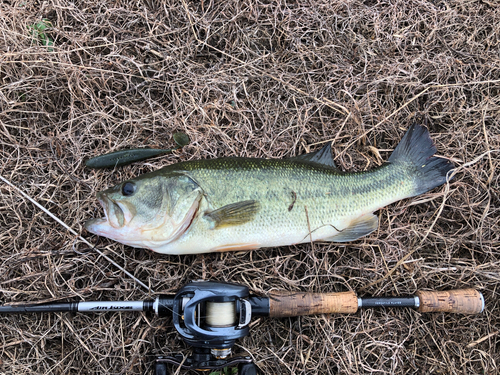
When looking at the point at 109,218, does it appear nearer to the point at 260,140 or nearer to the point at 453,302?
the point at 260,140

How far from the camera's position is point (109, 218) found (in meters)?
2.41

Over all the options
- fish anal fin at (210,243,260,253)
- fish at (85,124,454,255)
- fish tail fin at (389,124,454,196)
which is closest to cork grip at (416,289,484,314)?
fish at (85,124,454,255)

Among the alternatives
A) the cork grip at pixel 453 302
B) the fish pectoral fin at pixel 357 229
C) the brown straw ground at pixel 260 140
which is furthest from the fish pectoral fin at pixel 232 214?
the cork grip at pixel 453 302

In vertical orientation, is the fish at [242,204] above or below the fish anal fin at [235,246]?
above

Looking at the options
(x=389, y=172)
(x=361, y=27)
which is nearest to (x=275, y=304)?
(x=389, y=172)

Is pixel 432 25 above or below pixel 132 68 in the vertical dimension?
above

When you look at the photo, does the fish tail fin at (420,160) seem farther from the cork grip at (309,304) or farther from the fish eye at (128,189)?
the fish eye at (128,189)

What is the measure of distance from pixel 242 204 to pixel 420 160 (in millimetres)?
1711

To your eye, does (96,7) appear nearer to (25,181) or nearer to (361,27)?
(25,181)

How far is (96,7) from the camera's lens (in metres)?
3.09

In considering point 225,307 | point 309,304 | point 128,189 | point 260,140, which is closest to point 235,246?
point 225,307

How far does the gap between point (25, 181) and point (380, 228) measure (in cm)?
335

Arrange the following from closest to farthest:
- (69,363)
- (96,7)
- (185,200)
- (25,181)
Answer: (185,200)
(69,363)
(25,181)
(96,7)

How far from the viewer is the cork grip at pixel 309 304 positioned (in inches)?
98.5
